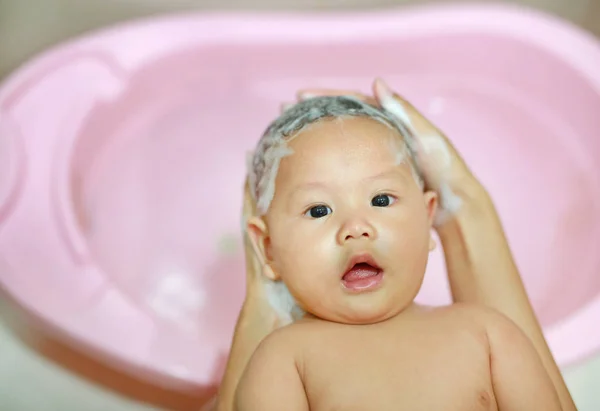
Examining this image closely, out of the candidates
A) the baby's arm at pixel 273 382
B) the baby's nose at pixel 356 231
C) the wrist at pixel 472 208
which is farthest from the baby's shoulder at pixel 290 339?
the wrist at pixel 472 208

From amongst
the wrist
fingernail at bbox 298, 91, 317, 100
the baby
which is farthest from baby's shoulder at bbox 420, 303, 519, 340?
fingernail at bbox 298, 91, 317, 100

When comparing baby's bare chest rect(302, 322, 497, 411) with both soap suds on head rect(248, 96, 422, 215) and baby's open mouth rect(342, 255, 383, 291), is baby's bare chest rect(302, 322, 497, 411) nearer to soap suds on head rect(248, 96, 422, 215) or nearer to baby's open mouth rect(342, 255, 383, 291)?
baby's open mouth rect(342, 255, 383, 291)

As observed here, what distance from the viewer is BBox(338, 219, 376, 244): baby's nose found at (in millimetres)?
667

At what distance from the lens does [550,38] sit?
1226 mm

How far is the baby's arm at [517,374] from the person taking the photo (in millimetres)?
679

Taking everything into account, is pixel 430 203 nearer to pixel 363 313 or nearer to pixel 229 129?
pixel 363 313

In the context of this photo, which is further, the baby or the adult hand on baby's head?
the adult hand on baby's head

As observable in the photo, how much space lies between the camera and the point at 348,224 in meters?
0.67

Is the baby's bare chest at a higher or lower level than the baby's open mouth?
lower

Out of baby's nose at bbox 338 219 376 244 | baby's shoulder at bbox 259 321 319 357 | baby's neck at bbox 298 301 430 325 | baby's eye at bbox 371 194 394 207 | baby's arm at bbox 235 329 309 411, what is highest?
baby's eye at bbox 371 194 394 207

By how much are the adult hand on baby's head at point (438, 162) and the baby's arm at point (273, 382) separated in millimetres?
267

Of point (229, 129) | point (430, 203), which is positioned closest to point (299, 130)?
point (430, 203)

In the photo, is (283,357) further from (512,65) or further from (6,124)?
(512,65)

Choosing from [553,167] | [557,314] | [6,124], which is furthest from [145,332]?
[553,167]
